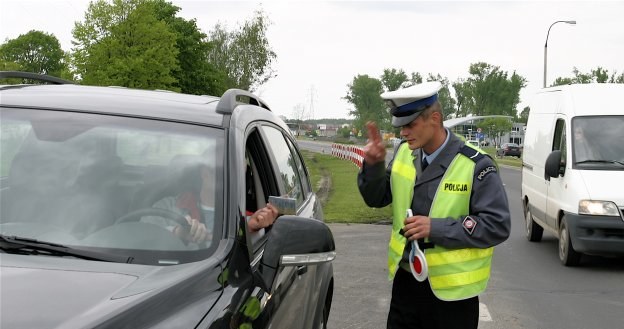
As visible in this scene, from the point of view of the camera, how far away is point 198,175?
10.1 feet

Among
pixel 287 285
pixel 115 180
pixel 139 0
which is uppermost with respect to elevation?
pixel 139 0

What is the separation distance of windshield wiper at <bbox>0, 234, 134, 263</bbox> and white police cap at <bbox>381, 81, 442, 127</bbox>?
5.13ft

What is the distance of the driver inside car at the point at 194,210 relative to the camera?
290 cm

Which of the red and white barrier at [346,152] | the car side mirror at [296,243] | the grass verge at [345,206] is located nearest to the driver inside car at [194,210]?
the car side mirror at [296,243]

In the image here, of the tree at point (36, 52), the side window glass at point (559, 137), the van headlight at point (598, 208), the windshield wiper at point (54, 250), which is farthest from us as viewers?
the tree at point (36, 52)

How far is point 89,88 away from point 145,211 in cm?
116

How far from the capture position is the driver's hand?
287 centimetres

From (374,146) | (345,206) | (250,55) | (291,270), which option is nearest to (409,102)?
(374,146)

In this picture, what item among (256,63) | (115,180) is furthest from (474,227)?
(256,63)

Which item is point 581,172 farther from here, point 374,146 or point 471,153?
point 374,146

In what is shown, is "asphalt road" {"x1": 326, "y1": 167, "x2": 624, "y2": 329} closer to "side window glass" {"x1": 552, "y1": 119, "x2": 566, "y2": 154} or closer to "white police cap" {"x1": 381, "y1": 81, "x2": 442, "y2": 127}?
"side window glass" {"x1": 552, "y1": 119, "x2": 566, "y2": 154}

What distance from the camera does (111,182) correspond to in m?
3.03

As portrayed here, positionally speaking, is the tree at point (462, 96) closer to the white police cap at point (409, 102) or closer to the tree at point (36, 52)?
the tree at point (36, 52)

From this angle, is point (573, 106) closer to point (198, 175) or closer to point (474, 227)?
point (474, 227)
